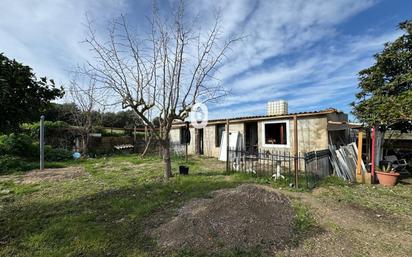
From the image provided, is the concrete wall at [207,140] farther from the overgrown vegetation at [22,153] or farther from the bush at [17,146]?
the bush at [17,146]

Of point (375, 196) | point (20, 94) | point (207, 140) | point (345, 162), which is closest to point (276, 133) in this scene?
point (345, 162)

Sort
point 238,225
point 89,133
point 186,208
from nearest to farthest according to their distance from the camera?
1. point 238,225
2. point 186,208
3. point 89,133

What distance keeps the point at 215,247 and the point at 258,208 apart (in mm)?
1320

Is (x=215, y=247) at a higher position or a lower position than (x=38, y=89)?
lower

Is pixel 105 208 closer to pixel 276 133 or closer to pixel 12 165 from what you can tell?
pixel 12 165

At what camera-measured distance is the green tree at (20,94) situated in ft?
10.3

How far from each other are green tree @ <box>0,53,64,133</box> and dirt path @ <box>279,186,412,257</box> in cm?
462

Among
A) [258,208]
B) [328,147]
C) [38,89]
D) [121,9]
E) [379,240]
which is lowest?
[379,240]

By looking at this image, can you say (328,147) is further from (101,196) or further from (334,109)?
(101,196)

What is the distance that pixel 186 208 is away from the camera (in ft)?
14.4

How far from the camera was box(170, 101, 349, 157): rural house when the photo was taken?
8438 millimetres

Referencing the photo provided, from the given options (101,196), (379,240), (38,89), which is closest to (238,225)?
(379,240)

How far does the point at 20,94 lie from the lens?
3.46 meters

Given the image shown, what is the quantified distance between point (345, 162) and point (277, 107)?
4554 mm
